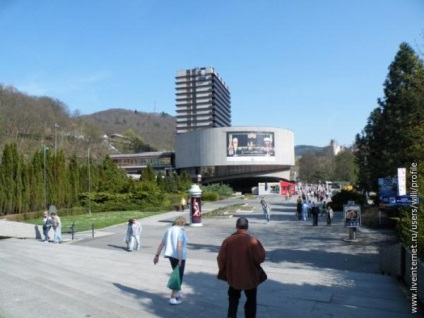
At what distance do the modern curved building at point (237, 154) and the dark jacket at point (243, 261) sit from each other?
320ft

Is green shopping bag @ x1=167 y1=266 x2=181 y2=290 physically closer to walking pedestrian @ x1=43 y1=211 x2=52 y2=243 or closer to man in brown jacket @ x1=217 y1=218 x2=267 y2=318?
man in brown jacket @ x1=217 y1=218 x2=267 y2=318

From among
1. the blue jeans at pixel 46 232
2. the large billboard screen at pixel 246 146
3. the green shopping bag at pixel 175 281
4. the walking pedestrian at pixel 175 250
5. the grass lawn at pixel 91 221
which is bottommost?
the grass lawn at pixel 91 221

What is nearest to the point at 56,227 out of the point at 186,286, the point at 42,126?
the point at 186,286

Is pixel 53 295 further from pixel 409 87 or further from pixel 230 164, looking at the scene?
pixel 230 164

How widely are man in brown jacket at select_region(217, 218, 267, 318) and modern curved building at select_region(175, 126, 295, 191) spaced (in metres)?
97.5

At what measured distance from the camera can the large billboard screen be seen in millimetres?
104188

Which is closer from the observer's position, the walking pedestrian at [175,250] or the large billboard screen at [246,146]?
the walking pedestrian at [175,250]

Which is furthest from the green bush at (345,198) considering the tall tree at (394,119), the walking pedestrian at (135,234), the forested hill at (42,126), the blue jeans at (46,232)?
the forested hill at (42,126)

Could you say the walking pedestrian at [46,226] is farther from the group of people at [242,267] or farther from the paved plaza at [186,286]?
the group of people at [242,267]

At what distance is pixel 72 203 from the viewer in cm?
4531

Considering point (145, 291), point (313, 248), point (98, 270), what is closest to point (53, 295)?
point (145, 291)

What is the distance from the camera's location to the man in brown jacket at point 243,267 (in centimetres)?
593

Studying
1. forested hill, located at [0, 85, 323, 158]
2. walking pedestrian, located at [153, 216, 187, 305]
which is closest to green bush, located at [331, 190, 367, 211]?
walking pedestrian, located at [153, 216, 187, 305]

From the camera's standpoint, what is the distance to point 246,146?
105 metres
